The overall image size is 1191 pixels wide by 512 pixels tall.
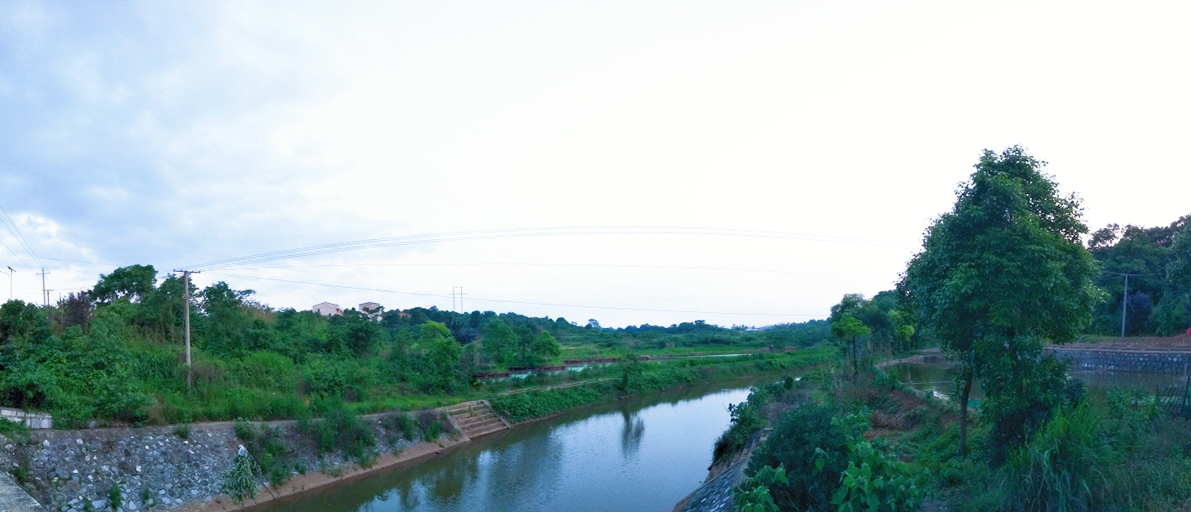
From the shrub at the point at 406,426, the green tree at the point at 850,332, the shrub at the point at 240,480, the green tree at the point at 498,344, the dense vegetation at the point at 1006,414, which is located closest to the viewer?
the dense vegetation at the point at 1006,414

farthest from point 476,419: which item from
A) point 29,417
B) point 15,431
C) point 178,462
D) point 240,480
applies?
point 15,431

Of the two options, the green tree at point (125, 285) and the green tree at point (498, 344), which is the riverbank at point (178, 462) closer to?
the green tree at point (125, 285)

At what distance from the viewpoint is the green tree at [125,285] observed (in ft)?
83.2

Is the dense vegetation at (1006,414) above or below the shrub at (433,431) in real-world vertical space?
above

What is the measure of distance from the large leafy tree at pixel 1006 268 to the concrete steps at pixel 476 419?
20605 millimetres

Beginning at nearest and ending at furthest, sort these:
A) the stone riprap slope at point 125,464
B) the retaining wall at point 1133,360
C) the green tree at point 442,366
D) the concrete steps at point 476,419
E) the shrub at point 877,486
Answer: the shrub at point 877,486
the stone riprap slope at point 125,464
the retaining wall at point 1133,360
the concrete steps at point 476,419
the green tree at point 442,366

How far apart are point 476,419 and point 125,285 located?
14581 mm

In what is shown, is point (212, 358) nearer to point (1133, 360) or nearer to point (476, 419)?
point (476, 419)

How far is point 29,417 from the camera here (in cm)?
1456

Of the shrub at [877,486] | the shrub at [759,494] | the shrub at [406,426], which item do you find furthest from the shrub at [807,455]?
the shrub at [406,426]

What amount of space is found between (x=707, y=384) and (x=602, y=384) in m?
11.8

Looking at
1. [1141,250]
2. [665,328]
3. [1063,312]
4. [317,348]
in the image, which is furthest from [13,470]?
[665,328]

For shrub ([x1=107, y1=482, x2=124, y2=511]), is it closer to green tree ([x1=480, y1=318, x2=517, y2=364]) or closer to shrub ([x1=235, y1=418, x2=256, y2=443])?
shrub ([x1=235, y1=418, x2=256, y2=443])

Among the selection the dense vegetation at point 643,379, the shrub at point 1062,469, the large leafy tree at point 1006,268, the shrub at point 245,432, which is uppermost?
the large leafy tree at point 1006,268
